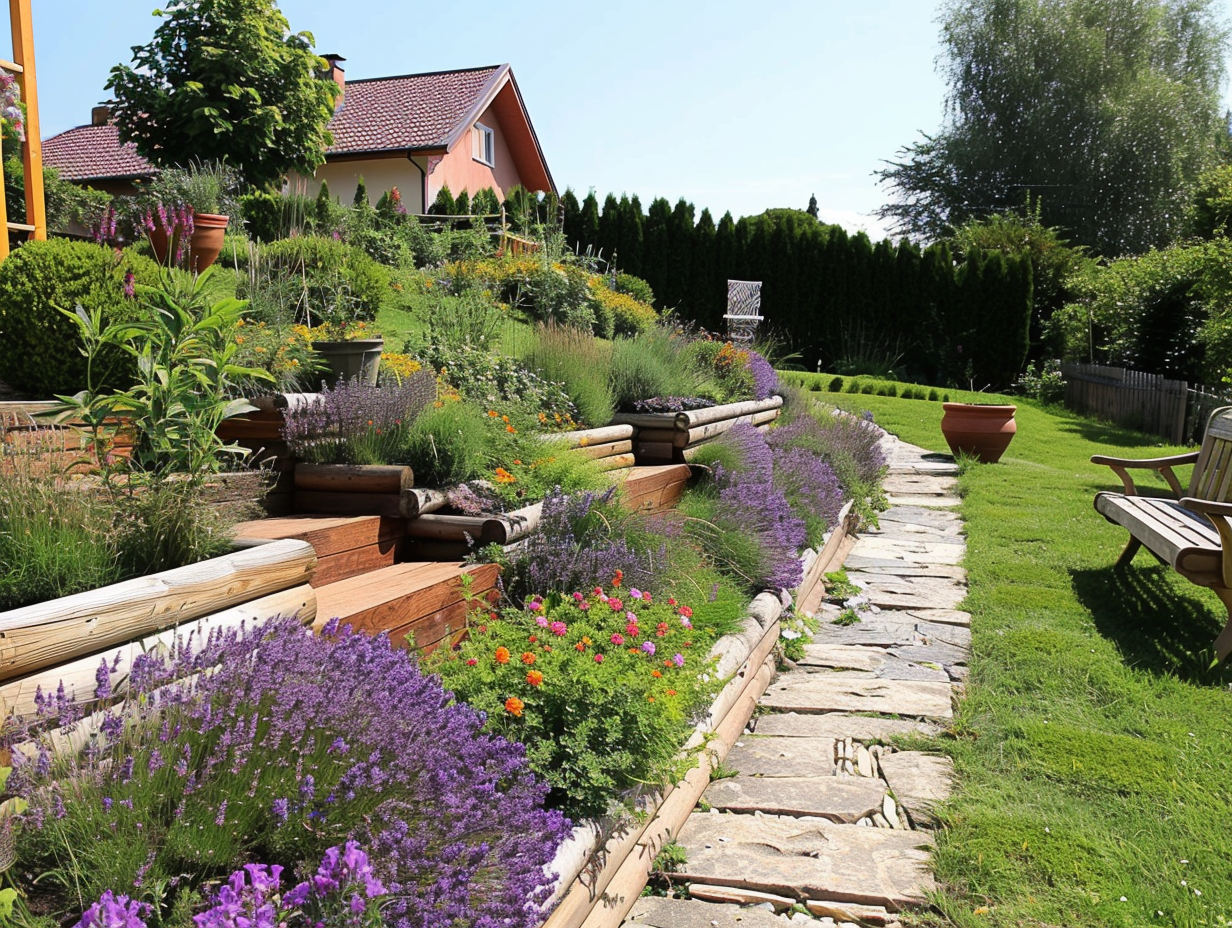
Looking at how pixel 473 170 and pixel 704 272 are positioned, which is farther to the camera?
pixel 473 170

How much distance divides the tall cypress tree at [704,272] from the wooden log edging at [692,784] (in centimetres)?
1700

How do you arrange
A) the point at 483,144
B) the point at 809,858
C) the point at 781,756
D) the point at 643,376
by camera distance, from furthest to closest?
the point at 483,144, the point at 643,376, the point at 781,756, the point at 809,858

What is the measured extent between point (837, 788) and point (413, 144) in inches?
811

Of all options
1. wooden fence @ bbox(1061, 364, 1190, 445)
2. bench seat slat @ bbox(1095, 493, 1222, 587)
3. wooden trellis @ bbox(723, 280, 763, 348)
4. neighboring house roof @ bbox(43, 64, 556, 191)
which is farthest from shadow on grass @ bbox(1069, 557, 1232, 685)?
neighboring house roof @ bbox(43, 64, 556, 191)

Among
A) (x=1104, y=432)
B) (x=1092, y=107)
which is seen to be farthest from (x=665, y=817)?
(x=1092, y=107)

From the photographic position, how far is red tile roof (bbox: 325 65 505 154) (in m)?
21.5

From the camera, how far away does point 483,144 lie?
24.0m

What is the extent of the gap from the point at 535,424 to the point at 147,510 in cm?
262

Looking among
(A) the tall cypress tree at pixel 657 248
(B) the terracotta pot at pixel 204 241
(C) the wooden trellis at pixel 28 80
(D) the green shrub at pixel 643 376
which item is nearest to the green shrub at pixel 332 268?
(B) the terracotta pot at pixel 204 241

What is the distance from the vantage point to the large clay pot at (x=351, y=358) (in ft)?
15.1

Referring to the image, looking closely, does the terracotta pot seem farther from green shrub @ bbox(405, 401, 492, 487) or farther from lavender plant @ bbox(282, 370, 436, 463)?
green shrub @ bbox(405, 401, 492, 487)

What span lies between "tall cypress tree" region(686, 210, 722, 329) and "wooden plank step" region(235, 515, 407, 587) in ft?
57.6

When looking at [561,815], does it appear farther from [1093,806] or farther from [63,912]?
[1093,806]

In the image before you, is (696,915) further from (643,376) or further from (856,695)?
(643,376)
